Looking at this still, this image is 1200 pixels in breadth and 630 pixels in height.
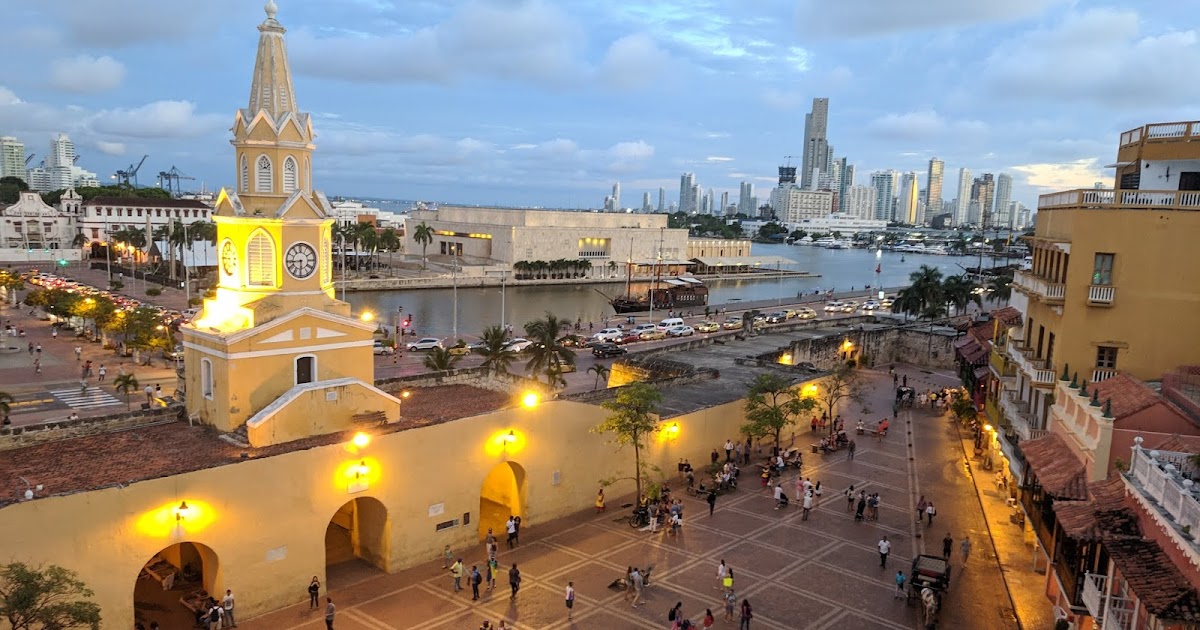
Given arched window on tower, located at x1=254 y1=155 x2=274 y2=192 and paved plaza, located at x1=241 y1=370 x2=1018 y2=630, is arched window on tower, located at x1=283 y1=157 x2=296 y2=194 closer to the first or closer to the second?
arched window on tower, located at x1=254 y1=155 x2=274 y2=192

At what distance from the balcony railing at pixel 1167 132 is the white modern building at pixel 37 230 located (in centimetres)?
13160

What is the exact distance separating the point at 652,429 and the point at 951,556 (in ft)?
32.6

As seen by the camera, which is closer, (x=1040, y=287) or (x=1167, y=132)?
(x=1040, y=287)

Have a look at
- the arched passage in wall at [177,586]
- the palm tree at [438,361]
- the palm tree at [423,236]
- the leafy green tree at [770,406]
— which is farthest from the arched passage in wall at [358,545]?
the palm tree at [423,236]

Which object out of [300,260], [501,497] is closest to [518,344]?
[501,497]

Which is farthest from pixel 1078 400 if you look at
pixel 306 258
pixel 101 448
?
pixel 101 448

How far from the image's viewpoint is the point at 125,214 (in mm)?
125562

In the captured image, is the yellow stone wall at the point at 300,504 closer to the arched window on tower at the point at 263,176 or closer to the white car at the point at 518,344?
the arched window on tower at the point at 263,176

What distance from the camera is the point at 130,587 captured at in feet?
54.4

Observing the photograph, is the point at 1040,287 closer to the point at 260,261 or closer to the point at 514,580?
the point at 514,580

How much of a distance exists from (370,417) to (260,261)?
5523 mm

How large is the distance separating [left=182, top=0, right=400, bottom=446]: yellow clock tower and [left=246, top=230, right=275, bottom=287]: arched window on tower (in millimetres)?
29

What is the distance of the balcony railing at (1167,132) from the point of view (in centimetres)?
2711

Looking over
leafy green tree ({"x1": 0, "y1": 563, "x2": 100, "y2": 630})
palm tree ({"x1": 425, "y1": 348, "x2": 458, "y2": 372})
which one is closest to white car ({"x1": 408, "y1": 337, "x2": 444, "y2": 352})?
palm tree ({"x1": 425, "y1": 348, "x2": 458, "y2": 372})
